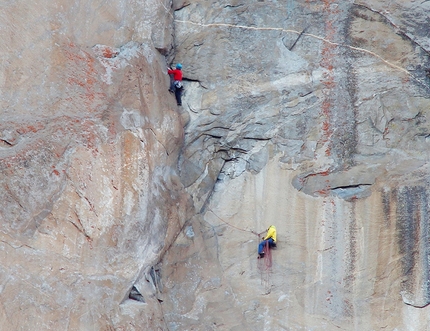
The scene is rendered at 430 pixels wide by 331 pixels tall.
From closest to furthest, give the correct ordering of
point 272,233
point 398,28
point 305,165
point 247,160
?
point 272,233 → point 398,28 → point 305,165 → point 247,160

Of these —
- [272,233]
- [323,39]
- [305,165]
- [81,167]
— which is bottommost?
[272,233]

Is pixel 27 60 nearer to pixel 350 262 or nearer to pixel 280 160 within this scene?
pixel 280 160

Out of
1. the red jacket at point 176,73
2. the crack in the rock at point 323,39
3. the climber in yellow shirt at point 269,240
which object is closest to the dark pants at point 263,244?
the climber in yellow shirt at point 269,240

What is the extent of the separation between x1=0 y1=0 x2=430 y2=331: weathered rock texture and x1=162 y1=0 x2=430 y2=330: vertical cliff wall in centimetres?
3

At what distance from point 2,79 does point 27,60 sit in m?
0.52

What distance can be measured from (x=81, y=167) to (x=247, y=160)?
3.47m

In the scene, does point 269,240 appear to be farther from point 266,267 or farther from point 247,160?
point 247,160

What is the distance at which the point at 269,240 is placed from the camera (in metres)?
12.1

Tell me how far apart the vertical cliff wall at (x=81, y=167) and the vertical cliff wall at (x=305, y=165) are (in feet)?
3.04

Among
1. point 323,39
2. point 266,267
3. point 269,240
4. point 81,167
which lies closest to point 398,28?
point 323,39

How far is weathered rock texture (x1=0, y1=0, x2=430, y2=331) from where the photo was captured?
10.8 m

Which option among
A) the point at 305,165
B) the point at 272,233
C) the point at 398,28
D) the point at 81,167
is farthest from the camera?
the point at 305,165

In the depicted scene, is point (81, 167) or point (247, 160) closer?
point (81, 167)

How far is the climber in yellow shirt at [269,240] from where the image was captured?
12.1 metres
